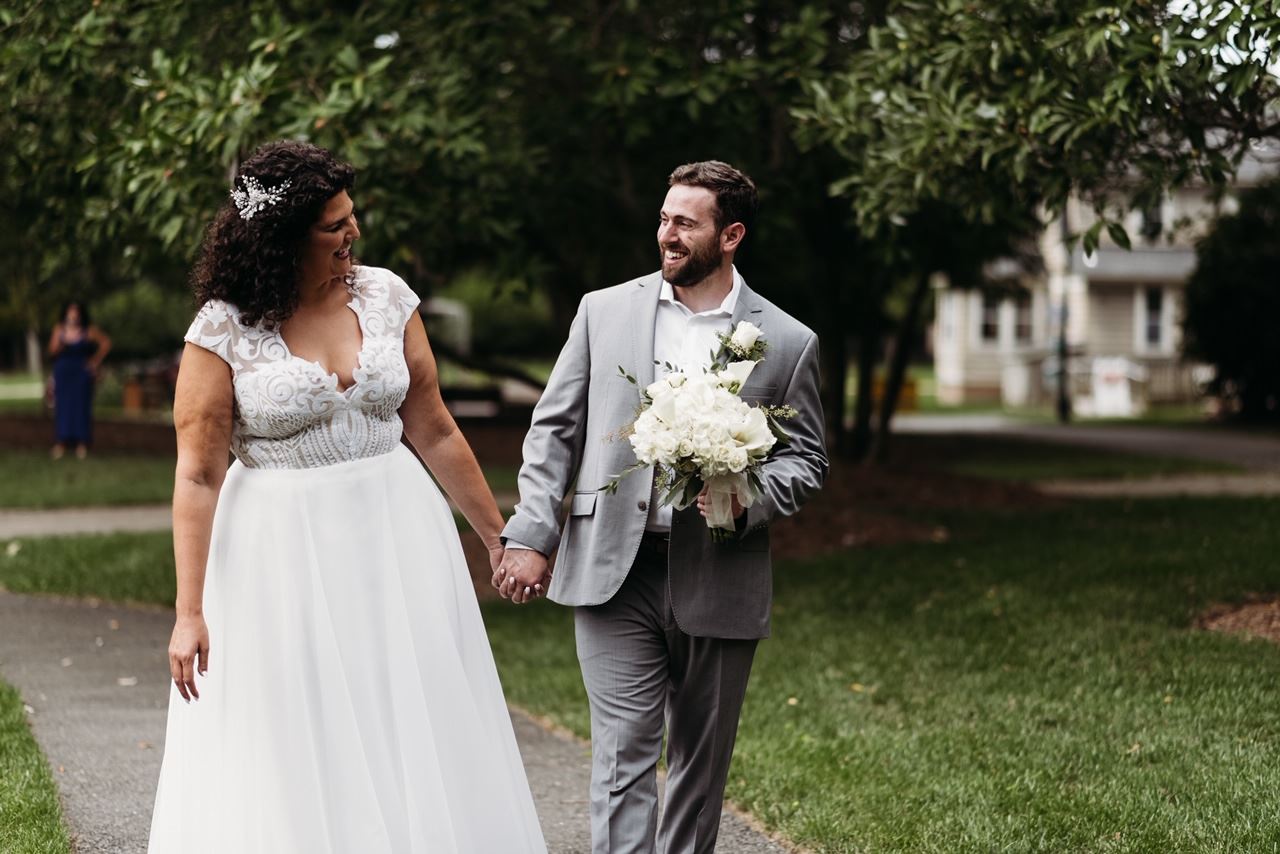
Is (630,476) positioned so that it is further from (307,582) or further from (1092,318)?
(1092,318)

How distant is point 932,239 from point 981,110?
323 inches

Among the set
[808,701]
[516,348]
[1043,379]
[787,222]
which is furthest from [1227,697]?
[516,348]

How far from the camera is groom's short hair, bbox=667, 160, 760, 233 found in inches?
162

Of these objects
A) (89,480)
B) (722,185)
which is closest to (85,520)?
(89,480)

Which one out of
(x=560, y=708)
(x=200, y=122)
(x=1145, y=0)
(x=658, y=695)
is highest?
(x=1145, y=0)

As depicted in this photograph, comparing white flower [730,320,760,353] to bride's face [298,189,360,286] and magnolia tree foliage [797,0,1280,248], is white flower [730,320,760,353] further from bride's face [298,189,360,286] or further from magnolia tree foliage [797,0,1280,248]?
magnolia tree foliage [797,0,1280,248]

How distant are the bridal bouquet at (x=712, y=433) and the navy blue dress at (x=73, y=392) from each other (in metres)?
16.3

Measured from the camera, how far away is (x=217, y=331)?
152 inches

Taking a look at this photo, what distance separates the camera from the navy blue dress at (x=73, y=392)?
1878cm

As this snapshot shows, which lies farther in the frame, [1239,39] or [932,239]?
[932,239]

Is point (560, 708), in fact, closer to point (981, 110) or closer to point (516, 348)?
point (981, 110)

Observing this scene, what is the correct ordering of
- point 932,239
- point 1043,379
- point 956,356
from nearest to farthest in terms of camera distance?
1. point 932,239
2. point 1043,379
3. point 956,356

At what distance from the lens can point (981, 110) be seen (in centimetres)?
768

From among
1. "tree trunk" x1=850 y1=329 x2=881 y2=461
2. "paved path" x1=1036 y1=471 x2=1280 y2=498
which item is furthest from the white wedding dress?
"tree trunk" x1=850 y1=329 x2=881 y2=461
